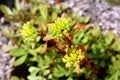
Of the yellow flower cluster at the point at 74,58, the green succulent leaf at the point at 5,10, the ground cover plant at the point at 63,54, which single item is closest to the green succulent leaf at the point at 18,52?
the ground cover plant at the point at 63,54

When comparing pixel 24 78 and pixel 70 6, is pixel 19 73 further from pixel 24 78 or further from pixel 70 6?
pixel 70 6

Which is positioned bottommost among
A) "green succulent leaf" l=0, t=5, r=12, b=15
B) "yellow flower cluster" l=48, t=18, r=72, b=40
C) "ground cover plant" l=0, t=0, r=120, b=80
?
"yellow flower cluster" l=48, t=18, r=72, b=40

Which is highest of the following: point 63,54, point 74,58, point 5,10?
point 5,10

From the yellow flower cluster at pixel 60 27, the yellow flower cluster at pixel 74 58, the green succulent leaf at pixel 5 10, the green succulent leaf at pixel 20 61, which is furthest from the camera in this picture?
the green succulent leaf at pixel 5 10

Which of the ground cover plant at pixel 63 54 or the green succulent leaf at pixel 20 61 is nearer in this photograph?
the ground cover plant at pixel 63 54

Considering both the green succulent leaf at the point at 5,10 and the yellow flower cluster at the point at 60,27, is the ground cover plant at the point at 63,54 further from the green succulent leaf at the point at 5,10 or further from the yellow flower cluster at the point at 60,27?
the yellow flower cluster at the point at 60,27

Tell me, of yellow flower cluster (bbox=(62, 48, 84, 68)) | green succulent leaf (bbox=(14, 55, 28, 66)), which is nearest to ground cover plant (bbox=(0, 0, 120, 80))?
green succulent leaf (bbox=(14, 55, 28, 66))

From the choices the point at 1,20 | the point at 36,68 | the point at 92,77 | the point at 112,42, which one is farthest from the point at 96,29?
the point at 1,20

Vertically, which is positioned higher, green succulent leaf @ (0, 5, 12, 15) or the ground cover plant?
green succulent leaf @ (0, 5, 12, 15)

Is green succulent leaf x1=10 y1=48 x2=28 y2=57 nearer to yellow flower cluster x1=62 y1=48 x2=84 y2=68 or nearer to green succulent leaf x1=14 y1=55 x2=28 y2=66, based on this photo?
green succulent leaf x1=14 y1=55 x2=28 y2=66

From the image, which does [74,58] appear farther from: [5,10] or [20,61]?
[5,10]

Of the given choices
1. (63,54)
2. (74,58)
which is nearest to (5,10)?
(63,54)

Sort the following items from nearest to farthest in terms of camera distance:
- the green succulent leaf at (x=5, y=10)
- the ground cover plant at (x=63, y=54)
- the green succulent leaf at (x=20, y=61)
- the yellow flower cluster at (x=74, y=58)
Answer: the yellow flower cluster at (x=74, y=58) → the ground cover plant at (x=63, y=54) → the green succulent leaf at (x=20, y=61) → the green succulent leaf at (x=5, y=10)

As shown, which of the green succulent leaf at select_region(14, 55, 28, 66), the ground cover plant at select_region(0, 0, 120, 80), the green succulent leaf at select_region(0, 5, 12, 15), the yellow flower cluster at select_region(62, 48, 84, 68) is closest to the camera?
the yellow flower cluster at select_region(62, 48, 84, 68)
